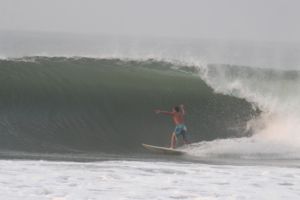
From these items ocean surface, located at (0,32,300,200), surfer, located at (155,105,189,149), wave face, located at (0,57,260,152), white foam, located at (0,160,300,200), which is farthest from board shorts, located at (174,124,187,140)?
white foam, located at (0,160,300,200)

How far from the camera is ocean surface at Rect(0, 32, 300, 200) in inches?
331

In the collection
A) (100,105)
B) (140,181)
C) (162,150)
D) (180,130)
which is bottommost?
(140,181)

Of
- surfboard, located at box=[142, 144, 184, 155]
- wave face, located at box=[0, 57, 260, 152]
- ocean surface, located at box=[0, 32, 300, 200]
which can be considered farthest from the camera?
wave face, located at box=[0, 57, 260, 152]

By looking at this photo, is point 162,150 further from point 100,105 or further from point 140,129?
point 100,105

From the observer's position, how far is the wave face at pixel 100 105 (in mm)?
14008

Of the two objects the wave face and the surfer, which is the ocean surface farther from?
the surfer

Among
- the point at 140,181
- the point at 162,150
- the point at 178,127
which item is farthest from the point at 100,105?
the point at 140,181

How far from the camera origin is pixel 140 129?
599 inches

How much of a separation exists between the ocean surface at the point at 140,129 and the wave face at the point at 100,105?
0.03 metres

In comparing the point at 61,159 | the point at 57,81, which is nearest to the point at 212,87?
the point at 57,81

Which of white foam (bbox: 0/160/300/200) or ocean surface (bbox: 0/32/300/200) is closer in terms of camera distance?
white foam (bbox: 0/160/300/200)

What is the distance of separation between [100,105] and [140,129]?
1547 millimetres

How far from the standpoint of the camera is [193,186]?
8391 mm

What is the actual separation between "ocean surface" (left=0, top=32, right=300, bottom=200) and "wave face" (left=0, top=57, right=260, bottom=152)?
0.09 ft
